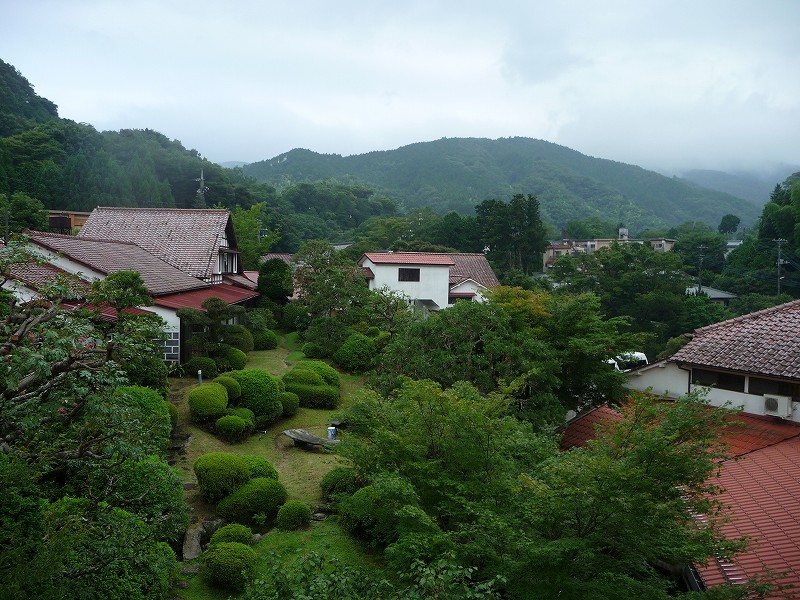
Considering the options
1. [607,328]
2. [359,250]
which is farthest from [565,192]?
[607,328]

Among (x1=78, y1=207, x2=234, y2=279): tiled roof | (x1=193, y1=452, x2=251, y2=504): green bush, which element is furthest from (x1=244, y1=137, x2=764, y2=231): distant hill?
(x1=193, y1=452, x2=251, y2=504): green bush

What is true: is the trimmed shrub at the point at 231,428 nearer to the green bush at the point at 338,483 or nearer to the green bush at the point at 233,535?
the green bush at the point at 338,483

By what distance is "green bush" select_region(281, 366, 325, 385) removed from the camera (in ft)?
61.6

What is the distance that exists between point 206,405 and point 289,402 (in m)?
2.86

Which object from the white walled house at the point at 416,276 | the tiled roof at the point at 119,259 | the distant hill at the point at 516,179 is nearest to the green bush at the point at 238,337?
the tiled roof at the point at 119,259

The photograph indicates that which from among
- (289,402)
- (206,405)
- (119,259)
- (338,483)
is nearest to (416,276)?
(119,259)

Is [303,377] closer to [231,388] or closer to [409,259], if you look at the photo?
[231,388]

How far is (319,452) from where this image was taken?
1521cm

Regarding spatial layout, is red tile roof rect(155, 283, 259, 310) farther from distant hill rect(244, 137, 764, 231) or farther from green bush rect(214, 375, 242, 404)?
distant hill rect(244, 137, 764, 231)

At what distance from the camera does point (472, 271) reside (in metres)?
39.1

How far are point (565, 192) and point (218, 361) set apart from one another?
108 meters

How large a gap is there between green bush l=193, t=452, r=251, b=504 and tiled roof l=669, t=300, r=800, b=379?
11510mm

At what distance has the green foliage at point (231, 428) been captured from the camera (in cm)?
1455

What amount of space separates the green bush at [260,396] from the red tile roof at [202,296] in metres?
4.12
